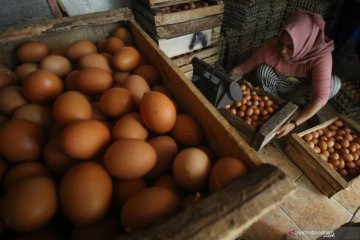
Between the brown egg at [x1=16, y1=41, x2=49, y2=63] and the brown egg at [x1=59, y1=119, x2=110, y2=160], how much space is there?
64 cm

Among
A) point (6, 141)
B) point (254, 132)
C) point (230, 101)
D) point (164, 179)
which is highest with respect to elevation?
point (6, 141)

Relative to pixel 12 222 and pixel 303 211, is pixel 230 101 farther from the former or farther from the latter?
pixel 12 222

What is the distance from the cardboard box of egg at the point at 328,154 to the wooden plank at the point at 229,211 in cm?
121

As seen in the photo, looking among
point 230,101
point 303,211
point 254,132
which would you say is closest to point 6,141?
point 230,101

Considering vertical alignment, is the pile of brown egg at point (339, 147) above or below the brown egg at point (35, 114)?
below

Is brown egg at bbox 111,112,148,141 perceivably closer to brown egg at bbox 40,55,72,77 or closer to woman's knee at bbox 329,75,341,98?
brown egg at bbox 40,55,72,77

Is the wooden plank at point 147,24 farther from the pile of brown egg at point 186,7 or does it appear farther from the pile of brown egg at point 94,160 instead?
the pile of brown egg at point 94,160

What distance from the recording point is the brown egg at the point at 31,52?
1049 mm

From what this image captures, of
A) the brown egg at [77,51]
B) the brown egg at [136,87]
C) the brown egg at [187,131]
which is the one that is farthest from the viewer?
the brown egg at [77,51]

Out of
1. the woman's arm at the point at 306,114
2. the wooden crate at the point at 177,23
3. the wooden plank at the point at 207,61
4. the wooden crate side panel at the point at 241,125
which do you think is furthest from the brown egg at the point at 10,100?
the woman's arm at the point at 306,114

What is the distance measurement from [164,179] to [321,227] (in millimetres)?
1268

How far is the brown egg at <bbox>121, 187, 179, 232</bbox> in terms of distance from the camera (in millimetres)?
501

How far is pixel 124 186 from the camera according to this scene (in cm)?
63

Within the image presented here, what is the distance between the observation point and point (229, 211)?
1.42ft
